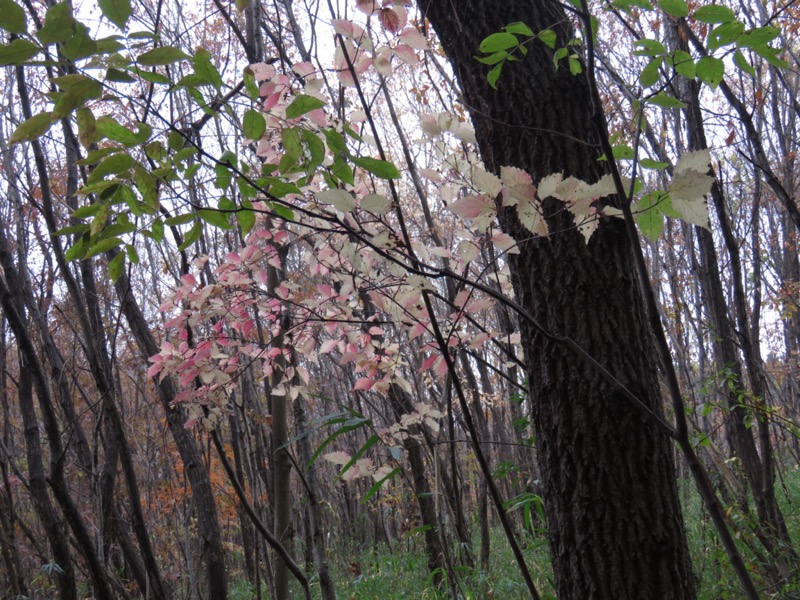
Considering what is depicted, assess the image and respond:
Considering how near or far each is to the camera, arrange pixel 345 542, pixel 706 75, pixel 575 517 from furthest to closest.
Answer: pixel 345 542, pixel 575 517, pixel 706 75

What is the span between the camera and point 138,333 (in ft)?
11.0

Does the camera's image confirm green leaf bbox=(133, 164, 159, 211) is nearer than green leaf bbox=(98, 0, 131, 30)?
No

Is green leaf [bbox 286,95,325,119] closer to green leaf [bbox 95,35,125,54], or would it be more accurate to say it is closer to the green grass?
green leaf [bbox 95,35,125,54]

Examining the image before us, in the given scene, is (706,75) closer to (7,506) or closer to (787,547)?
(787,547)

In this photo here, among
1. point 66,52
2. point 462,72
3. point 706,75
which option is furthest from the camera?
point 462,72

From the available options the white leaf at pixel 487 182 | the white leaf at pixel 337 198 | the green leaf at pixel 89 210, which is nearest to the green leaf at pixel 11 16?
the green leaf at pixel 89 210

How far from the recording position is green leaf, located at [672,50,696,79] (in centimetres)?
91

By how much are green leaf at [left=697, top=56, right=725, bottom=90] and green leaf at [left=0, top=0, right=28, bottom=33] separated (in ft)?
3.05

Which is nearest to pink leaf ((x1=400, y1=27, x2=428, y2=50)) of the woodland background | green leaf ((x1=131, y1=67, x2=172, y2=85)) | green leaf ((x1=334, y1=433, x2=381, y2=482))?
the woodland background

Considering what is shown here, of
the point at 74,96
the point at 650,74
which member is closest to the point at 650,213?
the point at 650,74

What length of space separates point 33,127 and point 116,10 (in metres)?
0.19

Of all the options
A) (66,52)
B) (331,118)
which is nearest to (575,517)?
(331,118)

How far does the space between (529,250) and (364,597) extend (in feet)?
14.1

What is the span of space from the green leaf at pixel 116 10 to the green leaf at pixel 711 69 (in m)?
0.82
